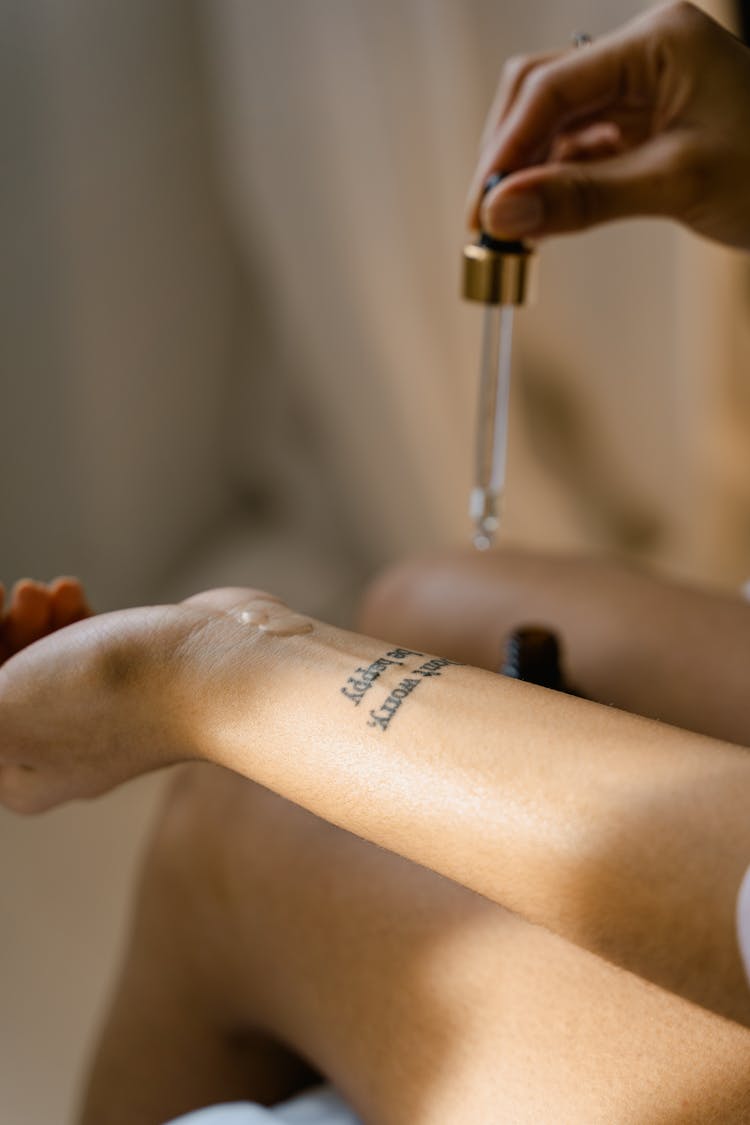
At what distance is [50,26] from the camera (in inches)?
41.7

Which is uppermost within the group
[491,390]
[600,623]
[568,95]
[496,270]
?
[568,95]

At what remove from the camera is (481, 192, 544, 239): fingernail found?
621mm

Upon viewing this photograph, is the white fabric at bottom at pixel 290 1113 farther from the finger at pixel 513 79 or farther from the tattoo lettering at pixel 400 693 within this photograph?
the finger at pixel 513 79

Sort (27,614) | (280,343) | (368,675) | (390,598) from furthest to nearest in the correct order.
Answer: (280,343) → (390,598) → (27,614) → (368,675)

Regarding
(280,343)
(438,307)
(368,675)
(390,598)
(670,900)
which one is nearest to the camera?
(670,900)

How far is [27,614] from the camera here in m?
0.55

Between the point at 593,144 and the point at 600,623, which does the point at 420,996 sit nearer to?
the point at 600,623

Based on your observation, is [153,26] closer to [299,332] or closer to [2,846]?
[299,332]

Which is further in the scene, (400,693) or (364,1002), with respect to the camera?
(364,1002)

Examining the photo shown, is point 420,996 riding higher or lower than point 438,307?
lower

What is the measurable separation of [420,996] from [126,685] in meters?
0.20

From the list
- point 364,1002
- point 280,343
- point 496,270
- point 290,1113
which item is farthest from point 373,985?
point 280,343

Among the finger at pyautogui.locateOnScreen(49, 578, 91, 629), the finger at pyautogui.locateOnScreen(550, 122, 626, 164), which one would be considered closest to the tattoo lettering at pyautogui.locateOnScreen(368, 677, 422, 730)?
the finger at pyautogui.locateOnScreen(49, 578, 91, 629)

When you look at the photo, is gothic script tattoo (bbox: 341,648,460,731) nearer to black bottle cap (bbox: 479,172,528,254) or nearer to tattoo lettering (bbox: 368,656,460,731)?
tattoo lettering (bbox: 368,656,460,731)
